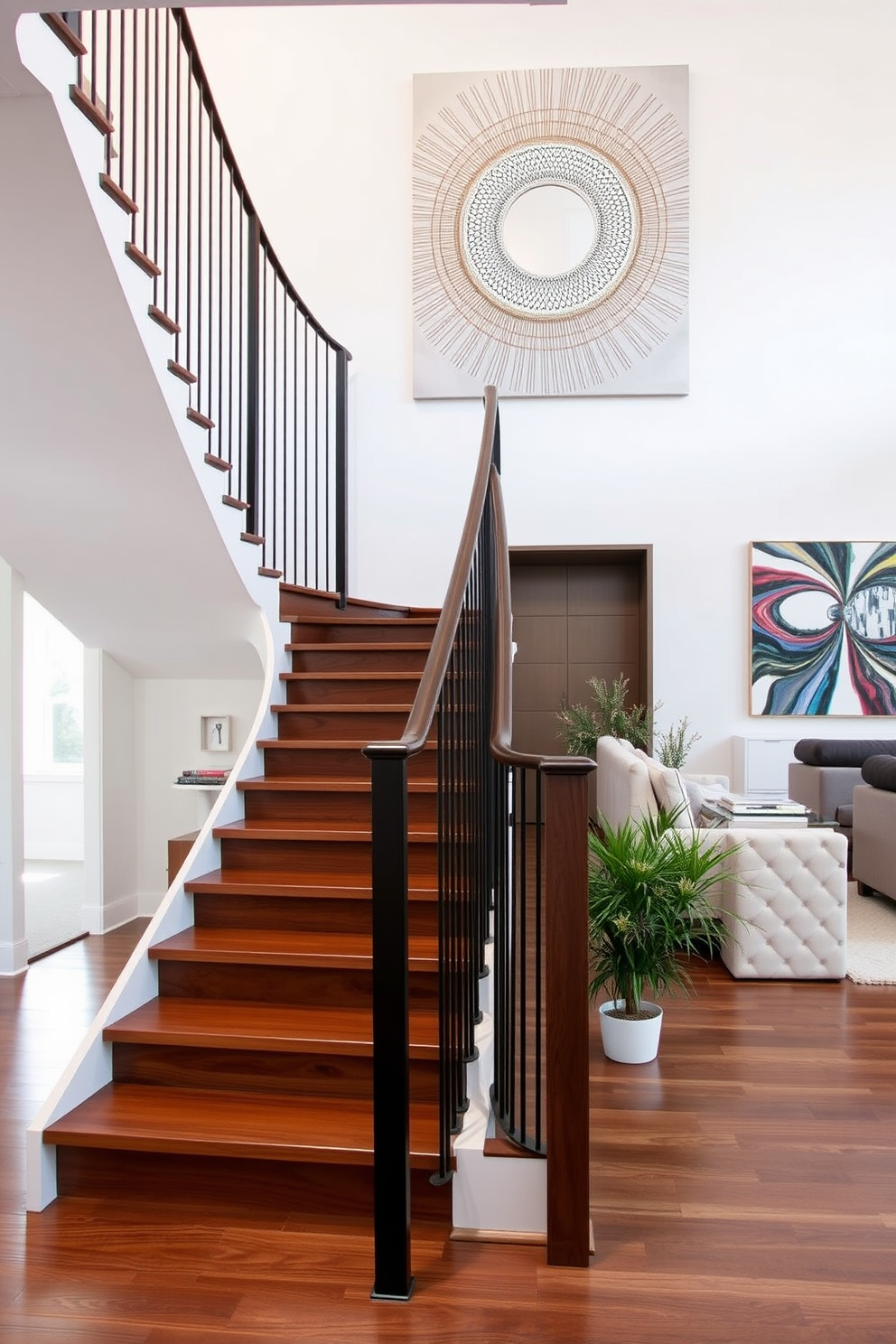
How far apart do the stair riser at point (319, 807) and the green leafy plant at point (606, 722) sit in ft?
8.77

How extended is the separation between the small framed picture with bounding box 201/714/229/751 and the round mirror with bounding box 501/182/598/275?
11.6 feet

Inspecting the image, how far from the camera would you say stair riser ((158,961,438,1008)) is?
268 centimetres

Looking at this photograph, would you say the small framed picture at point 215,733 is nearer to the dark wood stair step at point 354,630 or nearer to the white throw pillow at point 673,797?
the dark wood stair step at point 354,630

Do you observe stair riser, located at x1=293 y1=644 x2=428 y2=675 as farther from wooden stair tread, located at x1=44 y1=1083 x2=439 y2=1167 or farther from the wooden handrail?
the wooden handrail

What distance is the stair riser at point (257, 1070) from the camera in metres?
2.41

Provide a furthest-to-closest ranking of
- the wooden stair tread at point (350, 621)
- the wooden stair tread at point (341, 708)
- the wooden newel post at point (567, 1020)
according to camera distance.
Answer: the wooden stair tread at point (350, 621) < the wooden stair tread at point (341, 708) < the wooden newel post at point (567, 1020)

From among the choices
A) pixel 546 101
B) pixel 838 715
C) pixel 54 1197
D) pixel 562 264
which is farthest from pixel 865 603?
pixel 54 1197

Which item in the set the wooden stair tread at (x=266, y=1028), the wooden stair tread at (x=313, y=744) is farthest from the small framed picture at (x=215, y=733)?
the wooden stair tread at (x=266, y=1028)

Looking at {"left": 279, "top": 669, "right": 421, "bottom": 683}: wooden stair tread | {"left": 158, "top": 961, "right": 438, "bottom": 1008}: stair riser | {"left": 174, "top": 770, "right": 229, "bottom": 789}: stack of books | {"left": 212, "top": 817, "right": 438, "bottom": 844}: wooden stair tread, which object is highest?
{"left": 279, "top": 669, "right": 421, "bottom": 683}: wooden stair tread

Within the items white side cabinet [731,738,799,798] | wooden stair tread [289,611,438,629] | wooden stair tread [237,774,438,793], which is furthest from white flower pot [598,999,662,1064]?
white side cabinet [731,738,799,798]

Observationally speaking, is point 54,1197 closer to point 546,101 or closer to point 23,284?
point 23,284

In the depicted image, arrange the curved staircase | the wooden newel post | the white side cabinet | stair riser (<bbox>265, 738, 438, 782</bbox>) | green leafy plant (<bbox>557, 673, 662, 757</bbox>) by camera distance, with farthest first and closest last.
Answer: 1. the white side cabinet
2. green leafy plant (<bbox>557, 673, 662, 757</bbox>)
3. stair riser (<bbox>265, 738, 438, 782</bbox>)
4. the curved staircase
5. the wooden newel post

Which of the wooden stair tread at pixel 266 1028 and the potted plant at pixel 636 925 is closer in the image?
the wooden stair tread at pixel 266 1028

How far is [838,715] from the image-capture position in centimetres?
626
